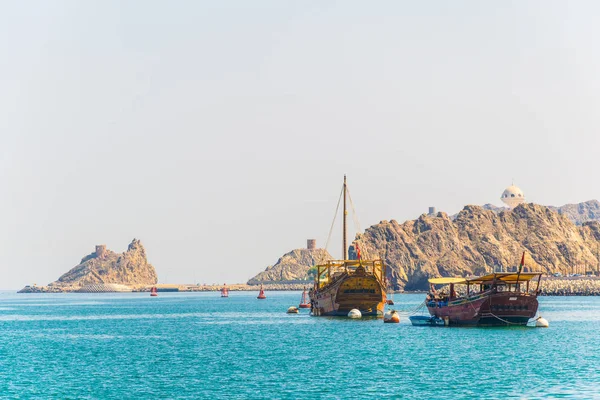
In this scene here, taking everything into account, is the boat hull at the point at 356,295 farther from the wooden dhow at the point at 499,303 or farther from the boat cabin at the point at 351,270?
the wooden dhow at the point at 499,303

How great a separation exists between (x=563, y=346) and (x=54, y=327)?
7849cm

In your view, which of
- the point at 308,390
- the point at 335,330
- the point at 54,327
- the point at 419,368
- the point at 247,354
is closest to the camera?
the point at 308,390

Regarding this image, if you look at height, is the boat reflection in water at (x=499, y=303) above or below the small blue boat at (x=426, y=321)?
above

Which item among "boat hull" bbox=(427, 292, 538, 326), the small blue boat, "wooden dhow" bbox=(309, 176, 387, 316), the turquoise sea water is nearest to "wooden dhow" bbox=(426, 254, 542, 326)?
"boat hull" bbox=(427, 292, 538, 326)

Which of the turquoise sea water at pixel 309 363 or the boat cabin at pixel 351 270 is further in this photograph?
the boat cabin at pixel 351 270

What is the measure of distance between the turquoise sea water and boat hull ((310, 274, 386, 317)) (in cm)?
1242

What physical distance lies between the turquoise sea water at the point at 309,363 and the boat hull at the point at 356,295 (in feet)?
40.7

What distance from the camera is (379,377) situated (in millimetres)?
63062

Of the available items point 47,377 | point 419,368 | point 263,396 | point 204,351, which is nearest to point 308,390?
point 263,396

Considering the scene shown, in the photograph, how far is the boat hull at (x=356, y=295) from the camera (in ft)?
414

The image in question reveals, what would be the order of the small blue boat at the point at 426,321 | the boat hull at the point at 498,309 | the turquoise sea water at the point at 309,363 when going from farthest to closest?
1. the small blue boat at the point at 426,321
2. the boat hull at the point at 498,309
3. the turquoise sea water at the point at 309,363

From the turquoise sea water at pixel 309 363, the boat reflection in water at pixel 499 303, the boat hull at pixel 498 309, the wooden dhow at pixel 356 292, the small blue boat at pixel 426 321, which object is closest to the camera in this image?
the turquoise sea water at pixel 309 363

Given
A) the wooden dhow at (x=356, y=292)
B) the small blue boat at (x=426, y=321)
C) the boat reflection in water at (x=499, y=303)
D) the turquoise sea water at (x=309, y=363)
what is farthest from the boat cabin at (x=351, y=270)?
the boat reflection in water at (x=499, y=303)

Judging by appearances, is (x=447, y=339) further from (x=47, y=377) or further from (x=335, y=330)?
(x=47, y=377)
